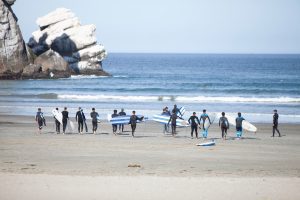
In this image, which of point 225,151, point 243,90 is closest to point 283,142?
point 225,151

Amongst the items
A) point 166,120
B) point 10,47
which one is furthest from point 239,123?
point 10,47

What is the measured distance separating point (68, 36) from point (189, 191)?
75.4 m

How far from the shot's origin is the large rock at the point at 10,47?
78438mm

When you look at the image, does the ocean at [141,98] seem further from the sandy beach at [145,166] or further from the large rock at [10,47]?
the sandy beach at [145,166]

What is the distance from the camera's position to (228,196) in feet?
46.0

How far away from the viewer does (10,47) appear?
258 ft

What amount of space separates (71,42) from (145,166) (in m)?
69.9

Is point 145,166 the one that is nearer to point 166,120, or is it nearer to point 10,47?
point 166,120

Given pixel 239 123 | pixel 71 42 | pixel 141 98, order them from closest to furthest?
pixel 239 123, pixel 141 98, pixel 71 42

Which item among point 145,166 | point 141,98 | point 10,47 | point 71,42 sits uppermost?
point 71,42

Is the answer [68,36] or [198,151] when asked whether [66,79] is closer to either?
[68,36]

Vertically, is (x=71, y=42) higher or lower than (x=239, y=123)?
higher

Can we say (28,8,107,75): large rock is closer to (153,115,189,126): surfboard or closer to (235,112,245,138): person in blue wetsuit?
(153,115,189,126): surfboard

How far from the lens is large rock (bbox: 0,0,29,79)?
7844 centimetres
